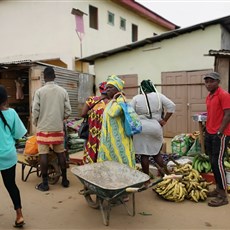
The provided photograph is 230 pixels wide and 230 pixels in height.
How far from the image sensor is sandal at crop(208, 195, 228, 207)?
4305mm

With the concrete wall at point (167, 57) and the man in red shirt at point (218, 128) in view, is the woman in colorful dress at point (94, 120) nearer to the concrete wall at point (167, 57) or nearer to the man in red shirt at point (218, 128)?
the man in red shirt at point (218, 128)

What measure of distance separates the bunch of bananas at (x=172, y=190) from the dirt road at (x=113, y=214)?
85mm

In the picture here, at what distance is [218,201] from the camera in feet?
14.2

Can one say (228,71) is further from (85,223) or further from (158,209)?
(85,223)

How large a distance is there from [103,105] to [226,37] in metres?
7.23

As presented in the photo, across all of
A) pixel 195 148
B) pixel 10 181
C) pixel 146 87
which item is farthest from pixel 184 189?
pixel 10 181

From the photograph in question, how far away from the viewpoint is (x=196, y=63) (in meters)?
10.2

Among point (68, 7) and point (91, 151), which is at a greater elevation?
point (68, 7)

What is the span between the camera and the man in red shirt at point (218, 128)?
4.14 meters

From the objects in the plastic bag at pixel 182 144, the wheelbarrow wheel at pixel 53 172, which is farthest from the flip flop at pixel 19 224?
the plastic bag at pixel 182 144

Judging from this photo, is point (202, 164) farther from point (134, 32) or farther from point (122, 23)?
point (134, 32)

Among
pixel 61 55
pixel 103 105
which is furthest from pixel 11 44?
pixel 103 105

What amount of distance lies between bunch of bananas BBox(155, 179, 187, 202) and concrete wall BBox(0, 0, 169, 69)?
924cm

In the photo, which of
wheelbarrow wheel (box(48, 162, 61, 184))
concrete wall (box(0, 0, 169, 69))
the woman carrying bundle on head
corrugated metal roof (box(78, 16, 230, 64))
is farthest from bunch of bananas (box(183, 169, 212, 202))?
concrete wall (box(0, 0, 169, 69))
